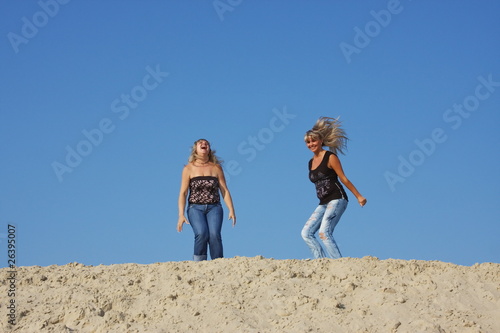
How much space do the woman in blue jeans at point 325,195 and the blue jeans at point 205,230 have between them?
133cm

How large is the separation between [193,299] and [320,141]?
10.8ft

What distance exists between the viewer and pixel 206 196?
29.8ft

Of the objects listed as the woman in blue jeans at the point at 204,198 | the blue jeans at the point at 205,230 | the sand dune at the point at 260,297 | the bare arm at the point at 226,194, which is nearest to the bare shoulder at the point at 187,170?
the woman in blue jeans at the point at 204,198

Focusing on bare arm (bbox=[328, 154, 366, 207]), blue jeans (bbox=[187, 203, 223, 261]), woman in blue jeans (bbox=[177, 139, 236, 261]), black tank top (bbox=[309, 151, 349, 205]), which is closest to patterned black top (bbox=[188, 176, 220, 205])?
woman in blue jeans (bbox=[177, 139, 236, 261])

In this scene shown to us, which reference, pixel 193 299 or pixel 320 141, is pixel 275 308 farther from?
pixel 320 141

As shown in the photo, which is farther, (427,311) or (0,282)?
(0,282)

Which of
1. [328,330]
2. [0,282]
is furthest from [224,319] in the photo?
[0,282]

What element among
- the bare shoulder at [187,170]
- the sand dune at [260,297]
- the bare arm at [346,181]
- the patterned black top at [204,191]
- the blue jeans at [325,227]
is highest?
the bare shoulder at [187,170]

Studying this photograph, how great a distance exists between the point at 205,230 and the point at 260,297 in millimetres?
2089

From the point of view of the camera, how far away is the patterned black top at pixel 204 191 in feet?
29.7

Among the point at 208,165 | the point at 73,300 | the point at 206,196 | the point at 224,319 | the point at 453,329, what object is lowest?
the point at 453,329

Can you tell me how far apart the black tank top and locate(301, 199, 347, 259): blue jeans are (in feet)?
0.30

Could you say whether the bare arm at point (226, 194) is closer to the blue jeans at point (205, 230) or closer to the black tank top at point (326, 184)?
the blue jeans at point (205, 230)

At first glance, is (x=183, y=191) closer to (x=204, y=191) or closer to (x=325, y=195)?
(x=204, y=191)
